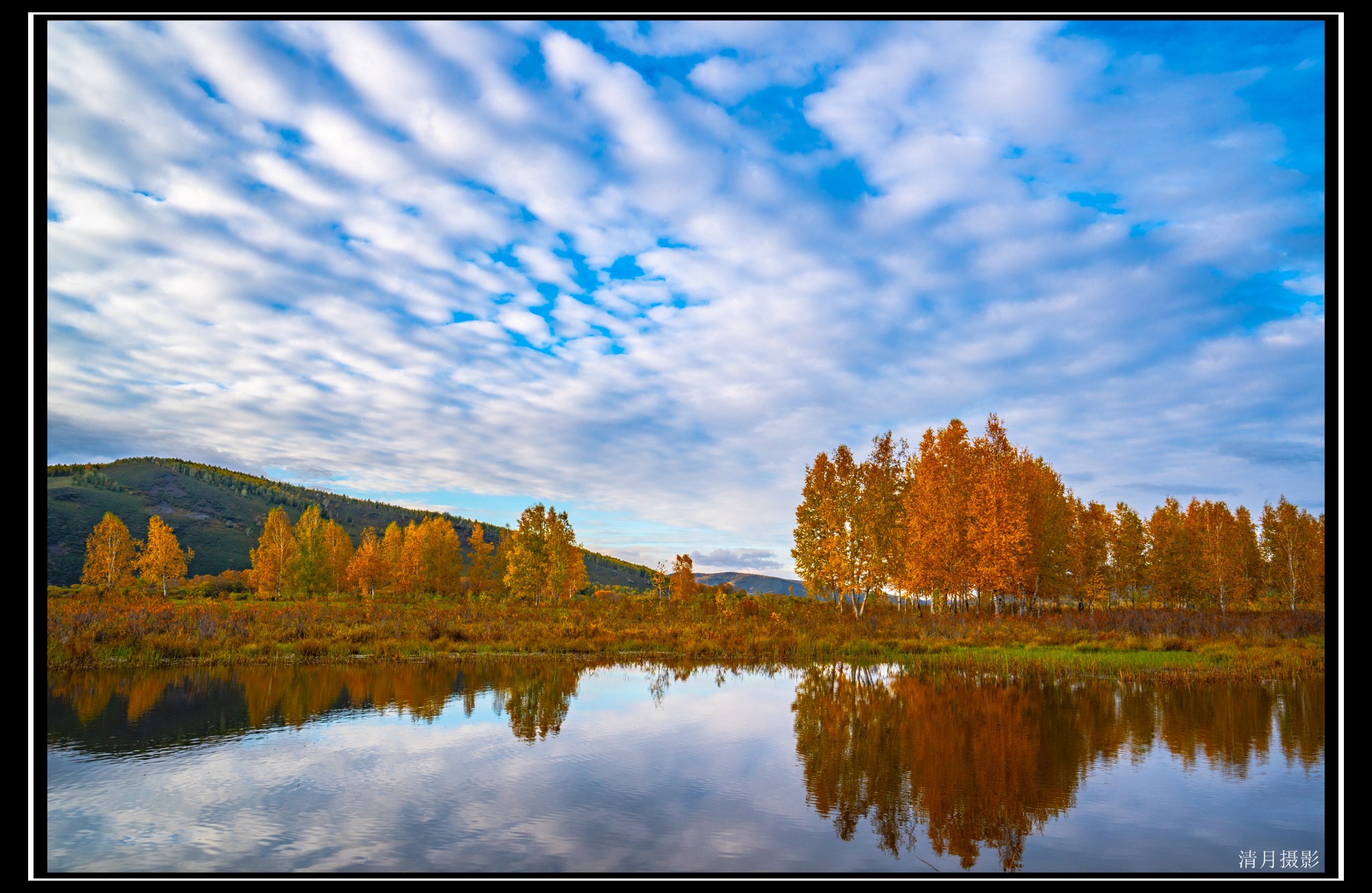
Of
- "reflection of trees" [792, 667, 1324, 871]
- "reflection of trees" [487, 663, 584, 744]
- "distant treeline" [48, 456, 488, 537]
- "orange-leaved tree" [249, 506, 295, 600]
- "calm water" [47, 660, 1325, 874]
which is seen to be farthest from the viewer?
"distant treeline" [48, 456, 488, 537]

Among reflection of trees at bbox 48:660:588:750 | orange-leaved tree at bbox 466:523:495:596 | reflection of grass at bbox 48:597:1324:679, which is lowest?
orange-leaved tree at bbox 466:523:495:596

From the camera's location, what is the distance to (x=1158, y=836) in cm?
800

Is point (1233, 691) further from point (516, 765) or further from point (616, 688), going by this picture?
point (516, 765)

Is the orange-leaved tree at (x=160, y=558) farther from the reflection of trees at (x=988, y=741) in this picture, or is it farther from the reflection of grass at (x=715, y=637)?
the reflection of trees at (x=988, y=741)

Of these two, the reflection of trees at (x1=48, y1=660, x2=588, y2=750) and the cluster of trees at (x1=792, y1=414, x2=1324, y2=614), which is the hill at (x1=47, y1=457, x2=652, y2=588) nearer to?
the cluster of trees at (x1=792, y1=414, x2=1324, y2=614)

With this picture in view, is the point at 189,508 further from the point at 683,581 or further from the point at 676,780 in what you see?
the point at 676,780

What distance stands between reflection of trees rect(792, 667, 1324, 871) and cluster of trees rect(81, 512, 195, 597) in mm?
74535

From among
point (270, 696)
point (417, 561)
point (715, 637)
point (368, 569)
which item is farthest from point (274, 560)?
point (270, 696)

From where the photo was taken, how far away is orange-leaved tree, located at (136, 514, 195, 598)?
226ft

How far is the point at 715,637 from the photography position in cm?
2823

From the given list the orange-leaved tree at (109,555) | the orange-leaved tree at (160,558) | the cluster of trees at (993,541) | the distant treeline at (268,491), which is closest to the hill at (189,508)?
the distant treeline at (268,491)

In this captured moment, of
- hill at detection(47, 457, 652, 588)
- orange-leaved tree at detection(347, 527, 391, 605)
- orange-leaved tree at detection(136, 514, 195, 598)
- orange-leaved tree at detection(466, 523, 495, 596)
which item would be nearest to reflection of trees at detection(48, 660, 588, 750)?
orange-leaved tree at detection(347, 527, 391, 605)
